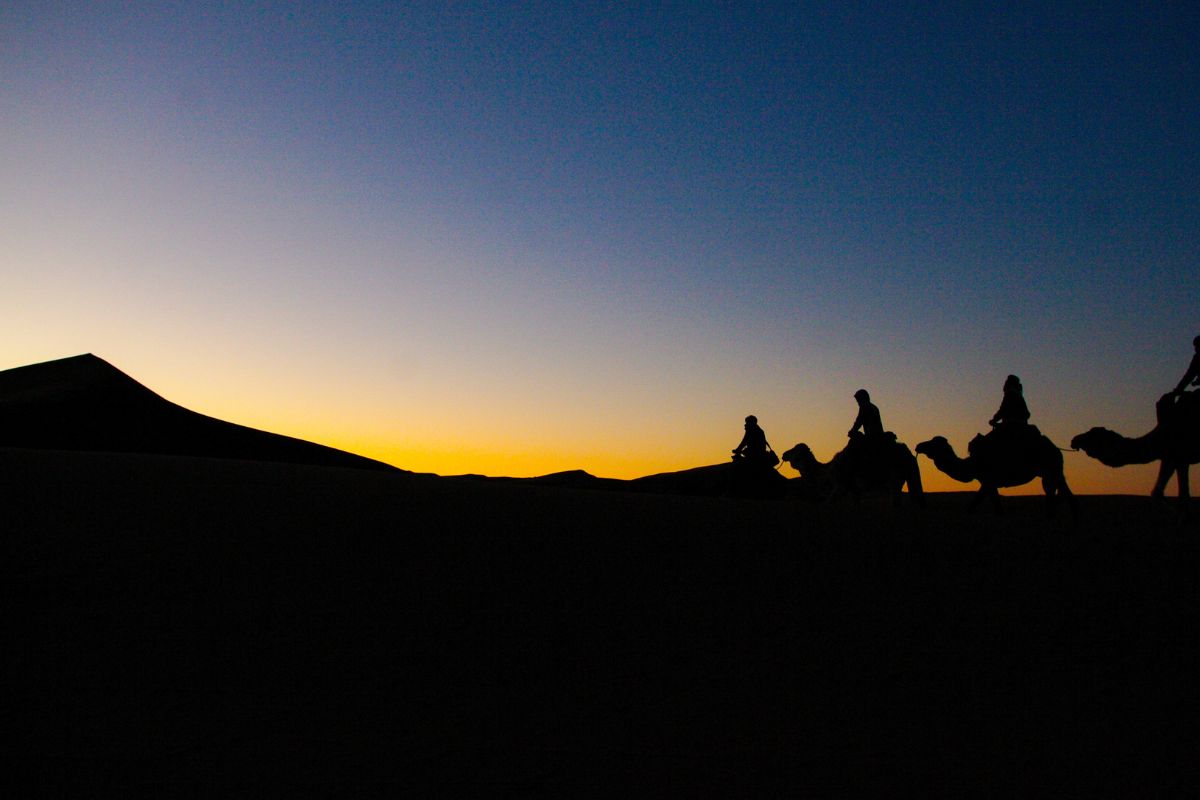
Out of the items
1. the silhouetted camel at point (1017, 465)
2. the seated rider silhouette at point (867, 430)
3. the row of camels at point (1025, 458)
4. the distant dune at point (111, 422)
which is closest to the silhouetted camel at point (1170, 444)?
the row of camels at point (1025, 458)

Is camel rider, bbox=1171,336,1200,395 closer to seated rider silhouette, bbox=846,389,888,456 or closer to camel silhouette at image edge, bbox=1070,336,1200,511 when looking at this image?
camel silhouette at image edge, bbox=1070,336,1200,511

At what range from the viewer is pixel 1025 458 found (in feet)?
39.7

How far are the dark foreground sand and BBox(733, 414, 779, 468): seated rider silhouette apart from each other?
707 cm

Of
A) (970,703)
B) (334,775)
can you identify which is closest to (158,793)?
(334,775)

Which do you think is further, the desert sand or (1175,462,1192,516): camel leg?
(1175,462,1192,516): camel leg

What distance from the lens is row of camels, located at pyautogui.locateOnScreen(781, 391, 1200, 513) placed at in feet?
36.9

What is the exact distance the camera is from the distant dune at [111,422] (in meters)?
28.0

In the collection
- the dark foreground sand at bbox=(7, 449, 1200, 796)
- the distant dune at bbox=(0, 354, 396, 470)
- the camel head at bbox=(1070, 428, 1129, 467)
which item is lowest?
the dark foreground sand at bbox=(7, 449, 1200, 796)

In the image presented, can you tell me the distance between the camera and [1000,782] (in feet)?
11.2

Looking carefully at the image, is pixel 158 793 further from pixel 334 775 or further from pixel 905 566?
pixel 905 566

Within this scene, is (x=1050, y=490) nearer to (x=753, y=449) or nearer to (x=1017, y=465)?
(x=1017, y=465)

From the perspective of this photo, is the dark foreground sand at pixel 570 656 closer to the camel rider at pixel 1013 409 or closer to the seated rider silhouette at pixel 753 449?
the camel rider at pixel 1013 409

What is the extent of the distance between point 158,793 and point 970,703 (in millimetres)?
3192

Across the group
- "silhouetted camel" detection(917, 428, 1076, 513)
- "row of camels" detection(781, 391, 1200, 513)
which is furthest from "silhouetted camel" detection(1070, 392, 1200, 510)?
"silhouetted camel" detection(917, 428, 1076, 513)
